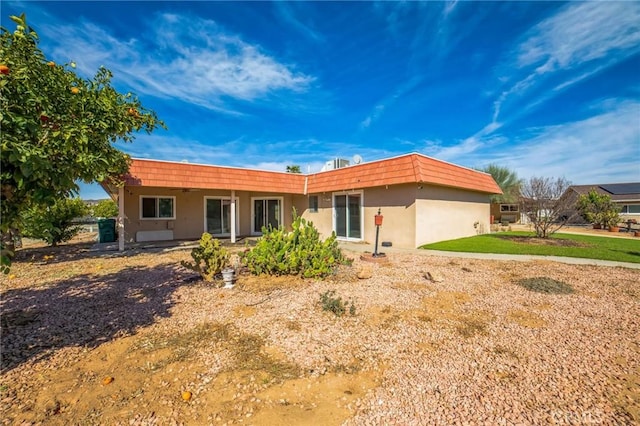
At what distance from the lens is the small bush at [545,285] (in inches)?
222

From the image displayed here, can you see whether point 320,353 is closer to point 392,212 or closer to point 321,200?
point 392,212

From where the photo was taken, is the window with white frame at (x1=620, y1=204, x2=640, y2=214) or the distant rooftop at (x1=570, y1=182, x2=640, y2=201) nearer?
the window with white frame at (x1=620, y1=204, x2=640, y2=214)

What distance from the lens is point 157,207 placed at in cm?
1458

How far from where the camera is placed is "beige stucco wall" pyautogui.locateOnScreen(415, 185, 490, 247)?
12023 mm

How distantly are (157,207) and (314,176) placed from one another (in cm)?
863

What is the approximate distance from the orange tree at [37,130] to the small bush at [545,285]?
25.7 ft

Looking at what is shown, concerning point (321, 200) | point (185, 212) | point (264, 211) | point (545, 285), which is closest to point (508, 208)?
point (321, 200)

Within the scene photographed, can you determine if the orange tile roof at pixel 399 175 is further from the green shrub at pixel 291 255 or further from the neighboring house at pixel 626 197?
the neighboring house at pixel 626 197

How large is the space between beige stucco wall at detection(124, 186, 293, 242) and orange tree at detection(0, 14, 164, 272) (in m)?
11.4

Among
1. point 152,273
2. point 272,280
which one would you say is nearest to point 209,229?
point 152,273

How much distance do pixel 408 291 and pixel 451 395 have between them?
324cm

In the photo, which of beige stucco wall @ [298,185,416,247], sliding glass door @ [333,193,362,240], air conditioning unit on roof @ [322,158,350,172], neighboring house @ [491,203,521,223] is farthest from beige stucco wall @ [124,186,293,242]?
neighboring house @ [491,203,521,223]

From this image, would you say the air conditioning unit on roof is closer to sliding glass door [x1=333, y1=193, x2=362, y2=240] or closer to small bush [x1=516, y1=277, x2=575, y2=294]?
sliding glass door [x1=333, y1=193, x2=362, y2=240]

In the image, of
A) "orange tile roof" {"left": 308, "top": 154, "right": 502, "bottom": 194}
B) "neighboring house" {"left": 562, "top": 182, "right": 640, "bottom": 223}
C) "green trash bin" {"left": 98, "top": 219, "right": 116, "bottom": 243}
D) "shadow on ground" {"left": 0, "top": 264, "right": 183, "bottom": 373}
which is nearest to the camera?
"shadow on ground" {"left": 0, "top": 264, "right": 183, "bottom": 373}
